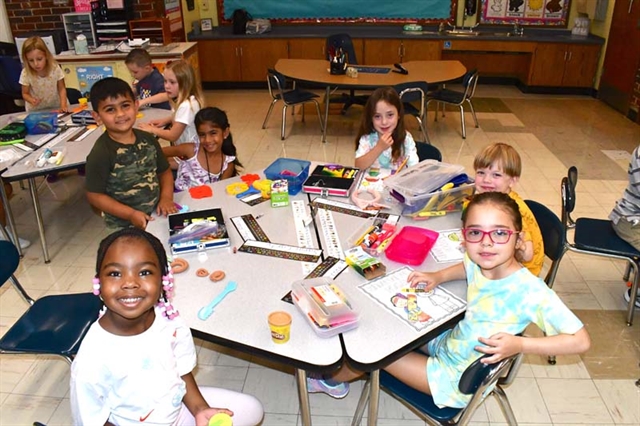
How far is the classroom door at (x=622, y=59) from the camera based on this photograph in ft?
20.4

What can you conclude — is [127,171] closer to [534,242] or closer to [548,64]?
[534,242]

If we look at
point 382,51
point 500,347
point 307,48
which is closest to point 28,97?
point 307,48

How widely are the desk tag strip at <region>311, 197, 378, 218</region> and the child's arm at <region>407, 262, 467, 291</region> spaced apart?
555mm

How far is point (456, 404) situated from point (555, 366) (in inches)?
44.6

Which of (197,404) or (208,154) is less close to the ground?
(208,154)

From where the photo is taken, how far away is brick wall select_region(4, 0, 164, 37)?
19.9 feet

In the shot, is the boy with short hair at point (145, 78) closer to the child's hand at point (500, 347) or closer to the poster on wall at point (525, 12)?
the child's hand at point (500, 347)

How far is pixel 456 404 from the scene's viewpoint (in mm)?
1726

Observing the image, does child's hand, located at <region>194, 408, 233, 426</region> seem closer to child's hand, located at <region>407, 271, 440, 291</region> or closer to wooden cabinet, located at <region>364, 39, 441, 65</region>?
child's hand, located at <region>407, 271, 440, 291</region>

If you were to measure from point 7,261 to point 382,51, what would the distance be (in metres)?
5.96

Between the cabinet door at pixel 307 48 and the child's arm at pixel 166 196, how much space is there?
5.07 m

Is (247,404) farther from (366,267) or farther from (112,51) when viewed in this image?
(112,51)

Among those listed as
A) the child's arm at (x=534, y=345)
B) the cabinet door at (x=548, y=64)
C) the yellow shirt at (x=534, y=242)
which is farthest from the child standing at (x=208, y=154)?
the cabinet door at (x=548, y=64)

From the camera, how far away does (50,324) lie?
2.11m
